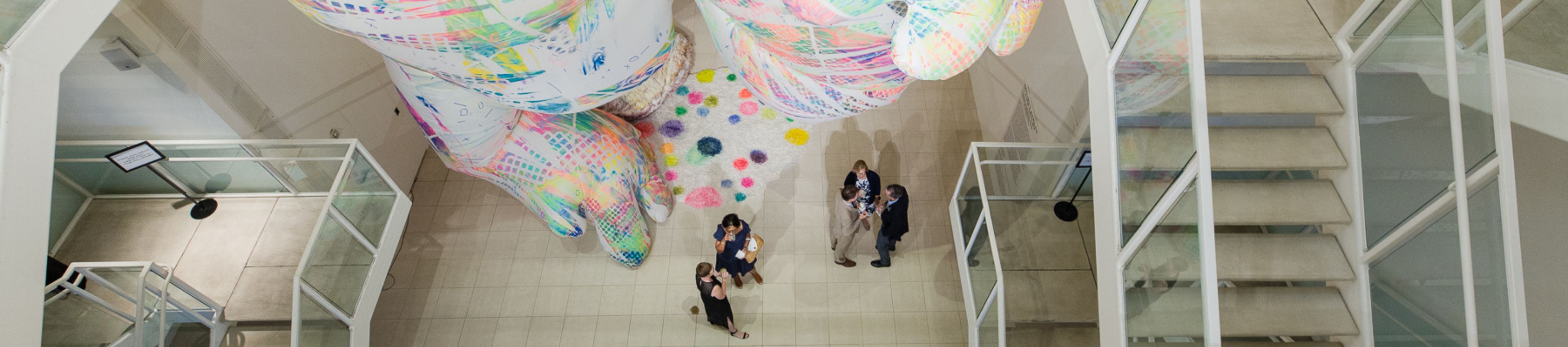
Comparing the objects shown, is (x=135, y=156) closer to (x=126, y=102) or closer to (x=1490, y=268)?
(x=126, y=102)

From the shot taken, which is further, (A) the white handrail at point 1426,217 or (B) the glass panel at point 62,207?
(B) the glass panel at point 62,207

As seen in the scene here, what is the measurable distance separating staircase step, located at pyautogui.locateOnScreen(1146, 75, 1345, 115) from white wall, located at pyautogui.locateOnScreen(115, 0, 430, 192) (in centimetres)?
493

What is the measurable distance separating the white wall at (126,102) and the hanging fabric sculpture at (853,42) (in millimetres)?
2900

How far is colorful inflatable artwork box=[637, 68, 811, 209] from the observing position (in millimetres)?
5910

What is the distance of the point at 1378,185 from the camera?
311 centimetres

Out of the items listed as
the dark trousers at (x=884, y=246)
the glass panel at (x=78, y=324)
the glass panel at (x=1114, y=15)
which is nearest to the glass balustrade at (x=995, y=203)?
the dark trousers at (x=884, y=246)

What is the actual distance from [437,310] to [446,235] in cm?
67

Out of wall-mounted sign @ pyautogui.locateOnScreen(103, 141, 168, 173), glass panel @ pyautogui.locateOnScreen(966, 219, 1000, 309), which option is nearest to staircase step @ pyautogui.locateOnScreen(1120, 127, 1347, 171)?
glass panel @ pyautogui.locateOnScreen(966, 219, 1000, 309)

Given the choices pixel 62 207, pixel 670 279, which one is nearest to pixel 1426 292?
pixel 670 279

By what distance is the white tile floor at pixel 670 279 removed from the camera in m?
5.09

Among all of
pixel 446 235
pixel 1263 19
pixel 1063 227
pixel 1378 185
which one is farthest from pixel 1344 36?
pixel 446 235

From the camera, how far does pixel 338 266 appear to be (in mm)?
3898

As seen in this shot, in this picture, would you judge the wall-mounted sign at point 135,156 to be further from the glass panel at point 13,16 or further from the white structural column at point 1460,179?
the white structural column at point 1460,179

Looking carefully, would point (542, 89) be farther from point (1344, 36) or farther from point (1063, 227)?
point (1344, 36)
